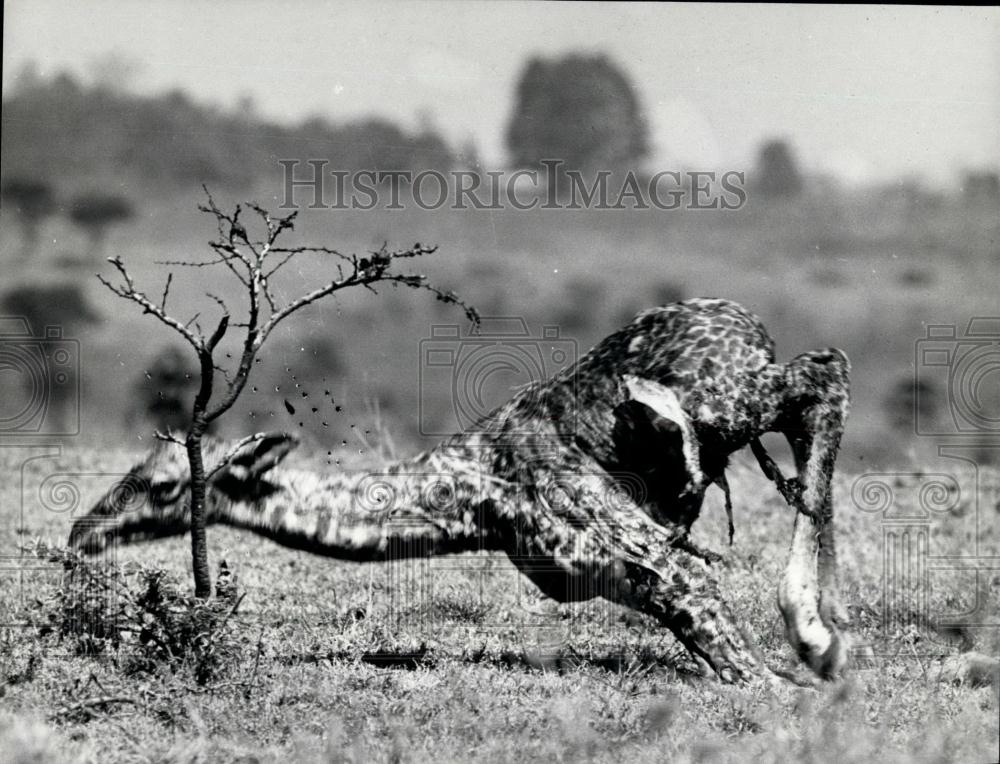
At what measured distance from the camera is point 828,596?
788 centimetres

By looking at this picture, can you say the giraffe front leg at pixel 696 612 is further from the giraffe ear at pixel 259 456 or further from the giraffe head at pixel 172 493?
the giraffe head at pixel 172 493

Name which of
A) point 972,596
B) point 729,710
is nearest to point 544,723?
point 729,710

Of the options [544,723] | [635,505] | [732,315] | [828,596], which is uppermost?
[732,315]

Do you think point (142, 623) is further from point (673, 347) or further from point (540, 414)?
point (673, 347)

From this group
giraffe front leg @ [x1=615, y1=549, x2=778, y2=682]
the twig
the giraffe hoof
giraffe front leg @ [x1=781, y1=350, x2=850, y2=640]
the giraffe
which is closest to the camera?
the twig

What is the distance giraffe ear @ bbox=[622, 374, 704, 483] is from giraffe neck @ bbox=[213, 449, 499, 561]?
1.13 m

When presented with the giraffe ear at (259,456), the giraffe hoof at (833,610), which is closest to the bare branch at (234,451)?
the giraffe ear at (259,456)

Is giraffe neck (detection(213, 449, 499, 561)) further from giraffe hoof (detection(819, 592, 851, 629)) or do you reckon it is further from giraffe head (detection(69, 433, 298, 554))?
giraffe hoof (detection(819, 592, 851, 629))

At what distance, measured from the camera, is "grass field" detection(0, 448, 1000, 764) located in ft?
20.1

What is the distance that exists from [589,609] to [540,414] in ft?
6.60

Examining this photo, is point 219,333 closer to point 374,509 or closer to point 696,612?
point 374,509

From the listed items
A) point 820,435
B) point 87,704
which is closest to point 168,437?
point 87,704

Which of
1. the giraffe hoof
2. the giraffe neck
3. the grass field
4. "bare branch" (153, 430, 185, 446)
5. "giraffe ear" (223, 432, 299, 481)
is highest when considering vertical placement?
"bare branch" (153, 430, 185, 446)

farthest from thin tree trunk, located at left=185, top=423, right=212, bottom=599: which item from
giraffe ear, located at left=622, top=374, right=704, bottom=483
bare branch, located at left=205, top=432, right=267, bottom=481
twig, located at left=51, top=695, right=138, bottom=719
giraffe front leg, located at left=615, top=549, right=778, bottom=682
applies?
giraffe ear, located at left=622, top=374, right=704, bottom=483
